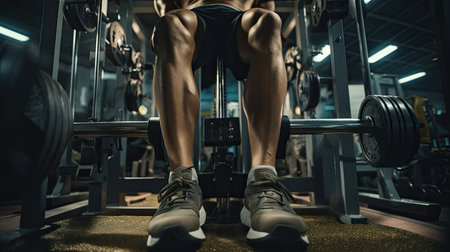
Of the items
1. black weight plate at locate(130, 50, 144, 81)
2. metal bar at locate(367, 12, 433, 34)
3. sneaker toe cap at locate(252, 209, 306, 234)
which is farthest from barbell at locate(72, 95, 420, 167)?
metal bar at locate(367, 12, 433, 34)

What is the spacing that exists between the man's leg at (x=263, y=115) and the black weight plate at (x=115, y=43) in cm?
100

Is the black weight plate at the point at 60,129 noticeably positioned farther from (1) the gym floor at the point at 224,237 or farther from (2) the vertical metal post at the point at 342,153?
(2) the vertical metal post at the point at 342,153

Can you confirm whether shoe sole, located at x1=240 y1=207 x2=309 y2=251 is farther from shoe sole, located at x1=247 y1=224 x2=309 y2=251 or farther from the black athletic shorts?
the black athletic shorts

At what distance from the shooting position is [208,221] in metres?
0.93

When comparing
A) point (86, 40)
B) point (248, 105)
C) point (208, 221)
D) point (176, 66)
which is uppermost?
point (86, 40)

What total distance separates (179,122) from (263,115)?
25cm

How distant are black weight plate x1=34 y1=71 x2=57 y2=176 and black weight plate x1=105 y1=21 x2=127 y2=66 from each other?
1.23 metres

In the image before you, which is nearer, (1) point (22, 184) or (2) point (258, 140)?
(1) point (22, 184)

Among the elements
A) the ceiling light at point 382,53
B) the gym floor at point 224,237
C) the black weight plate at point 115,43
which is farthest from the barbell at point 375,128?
the ceiling light at point 382,53

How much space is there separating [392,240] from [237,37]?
0.79 metres

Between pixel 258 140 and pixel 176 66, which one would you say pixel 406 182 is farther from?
pixel 176 66

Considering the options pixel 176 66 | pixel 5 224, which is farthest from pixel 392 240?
pixel 5 224

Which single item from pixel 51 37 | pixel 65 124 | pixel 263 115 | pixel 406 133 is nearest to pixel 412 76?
pixel 406 133

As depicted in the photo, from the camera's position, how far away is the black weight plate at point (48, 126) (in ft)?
1.27
